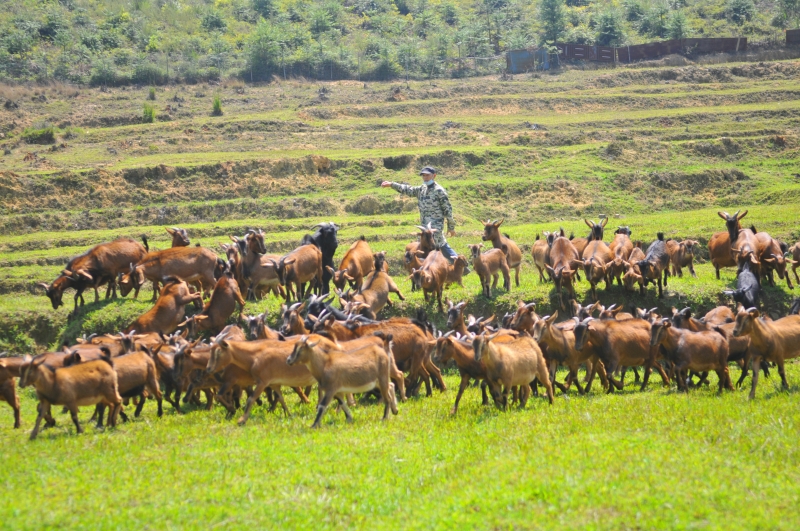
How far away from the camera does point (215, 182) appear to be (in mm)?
38375

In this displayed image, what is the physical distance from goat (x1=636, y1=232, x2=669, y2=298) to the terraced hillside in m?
0.86

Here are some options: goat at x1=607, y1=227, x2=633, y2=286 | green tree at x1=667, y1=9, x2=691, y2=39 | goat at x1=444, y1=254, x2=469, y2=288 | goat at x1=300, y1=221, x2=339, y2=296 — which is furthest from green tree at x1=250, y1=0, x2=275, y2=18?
goat at x1=607, y1=227, x2=633, y2=286

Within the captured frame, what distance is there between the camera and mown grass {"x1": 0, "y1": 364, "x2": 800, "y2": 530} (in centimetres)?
845

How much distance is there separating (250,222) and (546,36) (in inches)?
1947

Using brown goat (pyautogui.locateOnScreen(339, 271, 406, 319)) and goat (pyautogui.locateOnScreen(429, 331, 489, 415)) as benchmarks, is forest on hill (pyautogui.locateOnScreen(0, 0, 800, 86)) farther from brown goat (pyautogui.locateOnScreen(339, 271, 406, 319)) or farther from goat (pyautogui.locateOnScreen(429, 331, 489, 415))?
goat (pyautogui.locateOnScreen(429, 331, 489, 415))

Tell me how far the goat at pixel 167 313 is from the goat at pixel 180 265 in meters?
1.33

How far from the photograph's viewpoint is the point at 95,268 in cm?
2012

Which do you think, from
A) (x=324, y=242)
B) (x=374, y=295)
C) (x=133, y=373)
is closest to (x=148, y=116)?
(x=324, y=242)

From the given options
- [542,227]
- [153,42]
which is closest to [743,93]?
[542,227]

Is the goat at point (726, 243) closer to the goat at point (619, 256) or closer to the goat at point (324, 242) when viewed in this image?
the goat at point (619, 256)

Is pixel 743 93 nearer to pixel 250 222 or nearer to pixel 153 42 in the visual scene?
pixel 250 222

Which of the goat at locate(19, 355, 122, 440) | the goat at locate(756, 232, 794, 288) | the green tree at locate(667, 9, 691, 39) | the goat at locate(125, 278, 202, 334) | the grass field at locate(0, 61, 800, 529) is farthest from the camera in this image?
the green tree at locate(667, 9, 691, 39)

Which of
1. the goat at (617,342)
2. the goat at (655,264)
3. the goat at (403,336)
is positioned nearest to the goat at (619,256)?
the goat at (655,264)

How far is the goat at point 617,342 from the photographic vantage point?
15.1 m
